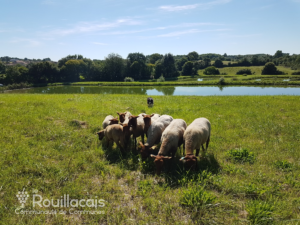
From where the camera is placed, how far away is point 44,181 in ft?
20.1

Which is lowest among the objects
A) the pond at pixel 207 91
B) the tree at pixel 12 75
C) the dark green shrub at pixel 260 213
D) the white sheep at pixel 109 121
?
the dark green shrub at pixel 260 213

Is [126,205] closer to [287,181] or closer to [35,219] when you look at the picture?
[35,219]

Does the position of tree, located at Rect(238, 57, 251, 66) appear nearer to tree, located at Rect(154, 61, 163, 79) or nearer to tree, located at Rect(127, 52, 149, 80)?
tree, located at Rect(154, 61, 163, 79)

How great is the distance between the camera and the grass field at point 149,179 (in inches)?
188

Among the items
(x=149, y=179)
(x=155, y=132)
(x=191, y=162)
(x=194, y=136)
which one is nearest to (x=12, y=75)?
(x=155, y=132)

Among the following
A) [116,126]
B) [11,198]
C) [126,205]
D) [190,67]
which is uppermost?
[190,67]

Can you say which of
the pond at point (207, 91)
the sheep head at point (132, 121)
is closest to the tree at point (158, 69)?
the pond at point (207, 91)

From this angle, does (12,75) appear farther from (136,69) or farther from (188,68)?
(188,68)

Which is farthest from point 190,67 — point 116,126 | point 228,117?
point 116,126

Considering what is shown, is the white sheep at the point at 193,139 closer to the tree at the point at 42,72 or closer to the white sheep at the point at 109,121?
the white sheep at the point at 109,121

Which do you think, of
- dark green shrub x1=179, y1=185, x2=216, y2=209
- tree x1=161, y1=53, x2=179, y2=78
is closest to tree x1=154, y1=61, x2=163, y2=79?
tree x1=161, y1=53, x2=179, y2=78

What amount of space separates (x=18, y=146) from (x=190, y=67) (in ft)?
383

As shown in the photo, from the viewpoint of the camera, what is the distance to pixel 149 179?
654 cm
